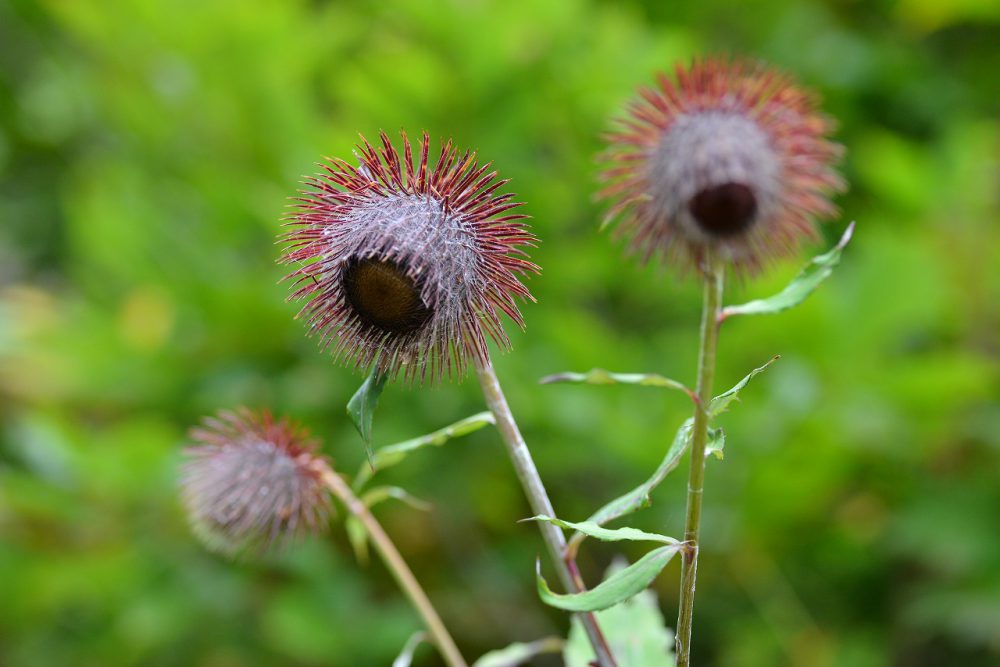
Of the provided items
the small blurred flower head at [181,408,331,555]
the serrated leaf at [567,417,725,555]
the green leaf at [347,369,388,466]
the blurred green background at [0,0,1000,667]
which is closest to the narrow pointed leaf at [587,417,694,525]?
the serrated leaf at [567,417,725,555]

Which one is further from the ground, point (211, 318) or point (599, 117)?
point (599, 117)

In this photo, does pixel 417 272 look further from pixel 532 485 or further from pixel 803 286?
pixel 803 286

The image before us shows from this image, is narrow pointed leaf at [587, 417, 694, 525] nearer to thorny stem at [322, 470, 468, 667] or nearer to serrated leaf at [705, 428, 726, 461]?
serrated leaf at [705, 428, 726, 461]

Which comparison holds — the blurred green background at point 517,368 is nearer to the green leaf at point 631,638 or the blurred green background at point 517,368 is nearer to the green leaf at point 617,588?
the green leaf at point 631,638

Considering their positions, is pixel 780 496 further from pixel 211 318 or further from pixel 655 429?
pixel 211 318

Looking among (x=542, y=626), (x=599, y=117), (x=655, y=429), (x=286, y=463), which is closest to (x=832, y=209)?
(x=286, y=463)
